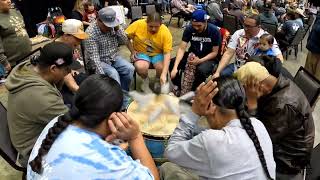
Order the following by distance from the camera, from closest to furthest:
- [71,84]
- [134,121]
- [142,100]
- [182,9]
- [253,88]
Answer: [134,121]
[253,88]
[142,100]
[71,84]
[182,9]

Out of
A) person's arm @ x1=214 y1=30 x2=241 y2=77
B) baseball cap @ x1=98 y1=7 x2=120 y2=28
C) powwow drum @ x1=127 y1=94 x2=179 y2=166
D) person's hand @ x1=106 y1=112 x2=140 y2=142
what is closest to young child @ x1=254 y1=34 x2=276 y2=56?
person's arm @ x1=214 y1=30 x2=241 y2=77

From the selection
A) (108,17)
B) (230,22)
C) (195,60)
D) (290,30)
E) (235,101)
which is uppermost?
(235,101)

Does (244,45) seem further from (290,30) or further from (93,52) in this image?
(290,30)

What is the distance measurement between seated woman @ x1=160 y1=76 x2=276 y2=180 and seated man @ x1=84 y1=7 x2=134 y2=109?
2117 millimetres

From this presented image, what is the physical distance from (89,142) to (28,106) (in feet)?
2.93

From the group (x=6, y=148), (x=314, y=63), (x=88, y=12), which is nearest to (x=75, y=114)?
(x=6, y=148)

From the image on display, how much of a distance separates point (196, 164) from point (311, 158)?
111 centimetres

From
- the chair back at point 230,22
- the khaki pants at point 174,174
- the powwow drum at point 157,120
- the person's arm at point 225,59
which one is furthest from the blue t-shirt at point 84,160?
the chair back at point 230,22

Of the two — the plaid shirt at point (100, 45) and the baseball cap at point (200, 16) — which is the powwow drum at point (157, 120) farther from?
the baseball cap at point (200, 16)

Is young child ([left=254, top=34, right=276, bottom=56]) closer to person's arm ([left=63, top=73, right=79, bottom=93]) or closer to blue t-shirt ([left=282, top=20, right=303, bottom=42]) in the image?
person's arm ([left=63, top=73, right=79, bottom=93])

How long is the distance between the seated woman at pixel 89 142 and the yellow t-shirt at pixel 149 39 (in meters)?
2.69

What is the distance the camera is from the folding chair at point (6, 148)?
2166 millimetres

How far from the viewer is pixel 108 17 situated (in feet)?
12.1

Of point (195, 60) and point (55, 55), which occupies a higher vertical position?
point (55, 55)
